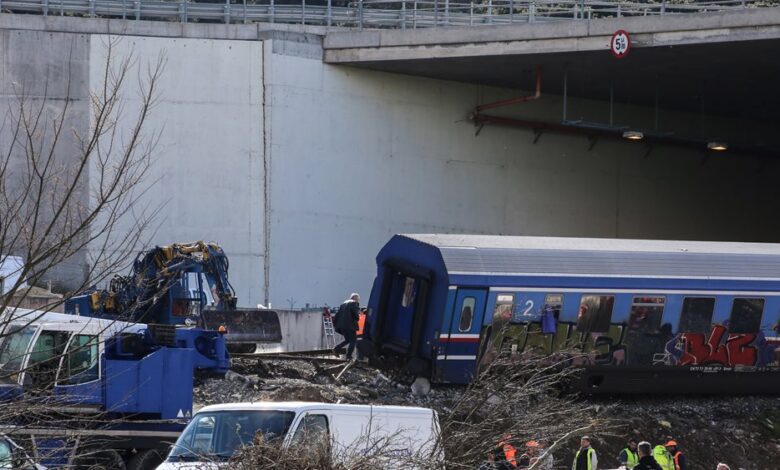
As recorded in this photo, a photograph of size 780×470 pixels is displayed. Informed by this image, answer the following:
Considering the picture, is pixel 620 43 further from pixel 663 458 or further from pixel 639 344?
pixel 663 458

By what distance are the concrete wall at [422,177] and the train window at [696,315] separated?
→ 11659mm

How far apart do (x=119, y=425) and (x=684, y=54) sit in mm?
20263

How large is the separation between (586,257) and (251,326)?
702 centimetres

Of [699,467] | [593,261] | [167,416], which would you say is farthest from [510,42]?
[167,416]

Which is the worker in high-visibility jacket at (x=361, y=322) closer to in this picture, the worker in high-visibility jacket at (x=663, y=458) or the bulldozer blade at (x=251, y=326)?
the bulldozer blade at (x=251, y=326)

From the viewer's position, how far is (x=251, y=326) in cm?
2638

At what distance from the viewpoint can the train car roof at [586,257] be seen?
2375 cm

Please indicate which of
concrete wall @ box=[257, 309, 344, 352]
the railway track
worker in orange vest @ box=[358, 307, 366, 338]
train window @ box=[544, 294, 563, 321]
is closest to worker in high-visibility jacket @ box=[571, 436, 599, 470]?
train window @ box=[544, 294, 563, 321]

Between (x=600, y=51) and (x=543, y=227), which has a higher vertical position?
(x=600, y=51)

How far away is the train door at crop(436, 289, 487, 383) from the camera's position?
922 inches

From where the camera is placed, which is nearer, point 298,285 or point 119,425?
point 119,425

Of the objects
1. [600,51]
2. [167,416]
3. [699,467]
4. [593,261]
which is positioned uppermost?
[600,51]

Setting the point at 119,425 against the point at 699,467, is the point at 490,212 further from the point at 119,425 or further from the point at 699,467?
the point at 119,425

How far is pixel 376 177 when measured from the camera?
116 feet
